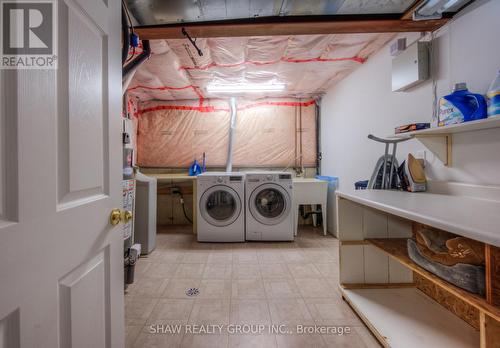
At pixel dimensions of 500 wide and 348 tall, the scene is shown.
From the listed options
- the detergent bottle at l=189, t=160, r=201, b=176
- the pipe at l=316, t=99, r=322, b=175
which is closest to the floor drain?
the detergent bottle at l=189, t=160, r=201, b=176

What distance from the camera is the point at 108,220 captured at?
85 centimetres

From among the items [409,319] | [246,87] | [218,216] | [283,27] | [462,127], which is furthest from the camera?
[246,87]

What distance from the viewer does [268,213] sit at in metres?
3.03

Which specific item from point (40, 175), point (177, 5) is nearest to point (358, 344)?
point (40, 175)

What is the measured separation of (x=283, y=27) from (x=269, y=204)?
2.04m

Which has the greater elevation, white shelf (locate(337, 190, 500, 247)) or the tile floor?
white shelf (locate(337, 190, 500, 247))

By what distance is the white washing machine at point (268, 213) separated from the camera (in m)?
2.98

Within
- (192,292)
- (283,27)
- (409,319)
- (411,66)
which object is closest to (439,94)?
(411,66)

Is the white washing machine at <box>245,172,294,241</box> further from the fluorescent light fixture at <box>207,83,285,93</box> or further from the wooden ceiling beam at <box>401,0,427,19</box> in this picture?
the wooden ceiling beam at <box>401,0,427,19</box>

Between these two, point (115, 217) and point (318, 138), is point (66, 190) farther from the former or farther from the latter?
point (318, 138)

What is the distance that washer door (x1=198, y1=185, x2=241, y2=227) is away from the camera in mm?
2968

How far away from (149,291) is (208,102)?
2977 millimetres

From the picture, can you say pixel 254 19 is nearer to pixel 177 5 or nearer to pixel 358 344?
pixel 177 5

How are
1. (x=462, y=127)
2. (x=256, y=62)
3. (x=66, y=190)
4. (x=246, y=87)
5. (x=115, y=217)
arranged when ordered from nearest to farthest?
(x=66, y=190), (x=115, y=217), (x=462, y=127), (x=256, y=62), (x=246, y=87)
